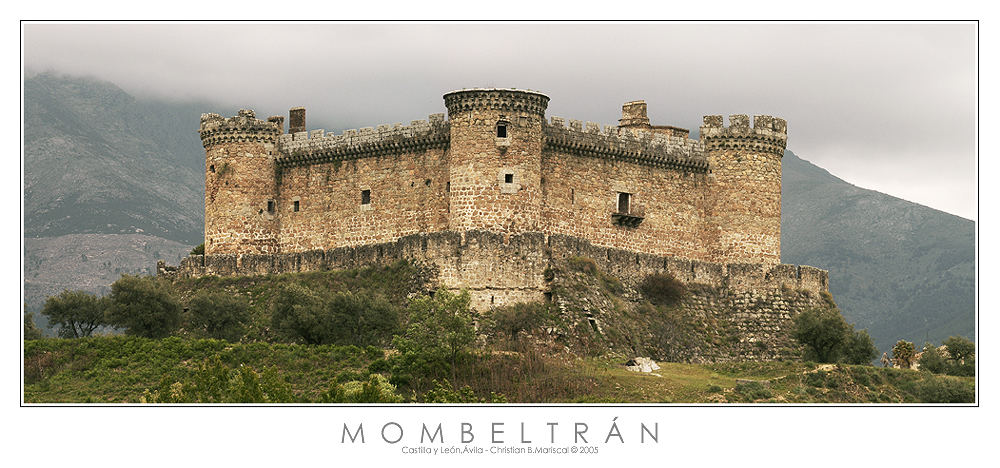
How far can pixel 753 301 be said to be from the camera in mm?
80500

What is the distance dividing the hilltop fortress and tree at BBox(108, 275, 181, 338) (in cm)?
792

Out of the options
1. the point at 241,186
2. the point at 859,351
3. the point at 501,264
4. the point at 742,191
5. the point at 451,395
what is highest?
the point at 241,186

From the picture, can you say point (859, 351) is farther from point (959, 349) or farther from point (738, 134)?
point (738, 134)

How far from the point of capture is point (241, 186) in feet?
261

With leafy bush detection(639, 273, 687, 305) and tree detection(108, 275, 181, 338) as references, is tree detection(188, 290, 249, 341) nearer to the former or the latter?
tree detection(108, 275, 181, 338)

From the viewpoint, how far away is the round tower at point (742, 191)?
81.0 m

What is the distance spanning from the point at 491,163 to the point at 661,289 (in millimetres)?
10580

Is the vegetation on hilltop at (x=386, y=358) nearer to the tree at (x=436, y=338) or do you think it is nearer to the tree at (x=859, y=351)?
the tree at (x=436, y=338)

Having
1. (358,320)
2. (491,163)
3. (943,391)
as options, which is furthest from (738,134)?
(358,320)

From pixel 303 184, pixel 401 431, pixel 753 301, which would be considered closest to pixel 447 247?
pixel 303 184

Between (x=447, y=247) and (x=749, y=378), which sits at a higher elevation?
(x=447, y=247)

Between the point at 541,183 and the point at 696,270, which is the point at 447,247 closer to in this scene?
the point at 541,183

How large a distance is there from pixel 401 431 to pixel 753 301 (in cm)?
3339

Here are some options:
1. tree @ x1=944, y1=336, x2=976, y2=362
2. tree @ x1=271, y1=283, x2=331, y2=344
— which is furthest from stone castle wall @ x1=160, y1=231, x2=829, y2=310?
tree @ x1=944, y1=336, x2=976, y2=362
